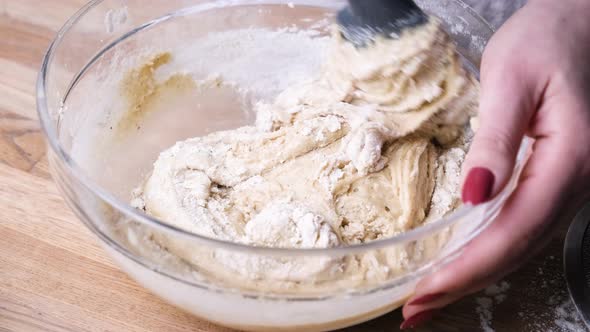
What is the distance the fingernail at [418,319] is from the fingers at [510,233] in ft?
0.10

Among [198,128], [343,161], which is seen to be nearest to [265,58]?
[198,128]

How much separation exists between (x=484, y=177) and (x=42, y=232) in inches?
32.1

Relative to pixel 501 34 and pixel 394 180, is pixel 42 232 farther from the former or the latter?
pixel 501 34

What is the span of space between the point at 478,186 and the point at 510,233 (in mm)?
141

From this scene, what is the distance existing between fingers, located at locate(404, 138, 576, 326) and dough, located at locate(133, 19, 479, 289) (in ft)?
0.41

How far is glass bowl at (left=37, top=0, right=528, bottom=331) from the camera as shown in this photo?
2.76ft

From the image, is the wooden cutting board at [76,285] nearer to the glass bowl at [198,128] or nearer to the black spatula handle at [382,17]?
the glass bowl at [198,128]

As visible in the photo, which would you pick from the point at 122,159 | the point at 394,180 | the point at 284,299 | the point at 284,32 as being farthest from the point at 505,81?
the point at 122,159

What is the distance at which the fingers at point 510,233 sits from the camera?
0.86m

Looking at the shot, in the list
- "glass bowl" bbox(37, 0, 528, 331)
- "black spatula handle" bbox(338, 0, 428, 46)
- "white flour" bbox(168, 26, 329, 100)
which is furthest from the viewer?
"white flour" bbox(168, 26, 329, 100)

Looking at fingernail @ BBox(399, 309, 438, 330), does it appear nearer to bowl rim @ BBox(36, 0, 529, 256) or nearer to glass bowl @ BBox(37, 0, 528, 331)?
glass bowl @ BBox(37, 0, 528, 331)

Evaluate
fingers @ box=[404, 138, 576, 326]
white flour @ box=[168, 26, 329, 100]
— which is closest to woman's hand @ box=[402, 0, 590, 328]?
fingers @ box=[404, 138, 576, 326]

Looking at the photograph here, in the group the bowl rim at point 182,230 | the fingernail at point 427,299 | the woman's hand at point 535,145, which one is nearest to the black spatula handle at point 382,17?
the woman's hand at point 535,145

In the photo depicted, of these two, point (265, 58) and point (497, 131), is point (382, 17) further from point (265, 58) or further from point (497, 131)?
point (265, 58)
